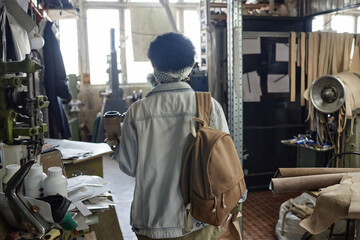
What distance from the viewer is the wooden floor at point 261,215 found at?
127 inches

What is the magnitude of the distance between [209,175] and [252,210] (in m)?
2.65

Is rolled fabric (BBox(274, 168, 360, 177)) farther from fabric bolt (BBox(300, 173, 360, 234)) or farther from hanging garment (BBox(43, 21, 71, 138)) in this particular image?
hanging garment (BBox(43, 21, 71, 138))

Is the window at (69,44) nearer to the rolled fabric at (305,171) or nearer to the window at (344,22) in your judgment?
the window at (344,22)

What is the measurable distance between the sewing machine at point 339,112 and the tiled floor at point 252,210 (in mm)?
854

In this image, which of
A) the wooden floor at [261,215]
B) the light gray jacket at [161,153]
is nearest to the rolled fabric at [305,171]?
the light gray jacket at [161,153]

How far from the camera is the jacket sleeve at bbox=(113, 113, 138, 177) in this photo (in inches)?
59.8

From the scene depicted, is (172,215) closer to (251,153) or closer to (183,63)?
(183,63)

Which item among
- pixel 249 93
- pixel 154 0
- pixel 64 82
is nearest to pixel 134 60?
pixel 154 0

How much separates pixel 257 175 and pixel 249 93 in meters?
1.05

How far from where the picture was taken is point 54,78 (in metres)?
3.31

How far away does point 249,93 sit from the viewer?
4359 millimetres

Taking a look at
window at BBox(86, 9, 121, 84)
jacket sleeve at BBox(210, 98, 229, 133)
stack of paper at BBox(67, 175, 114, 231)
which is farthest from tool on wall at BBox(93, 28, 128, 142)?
jacket sleeve at BBox(210, 98, 229, 133)

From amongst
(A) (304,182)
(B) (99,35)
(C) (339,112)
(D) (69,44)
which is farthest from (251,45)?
(D) (69,44)

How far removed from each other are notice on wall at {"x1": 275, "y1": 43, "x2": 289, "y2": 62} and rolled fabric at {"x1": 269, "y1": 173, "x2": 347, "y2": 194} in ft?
9.03
